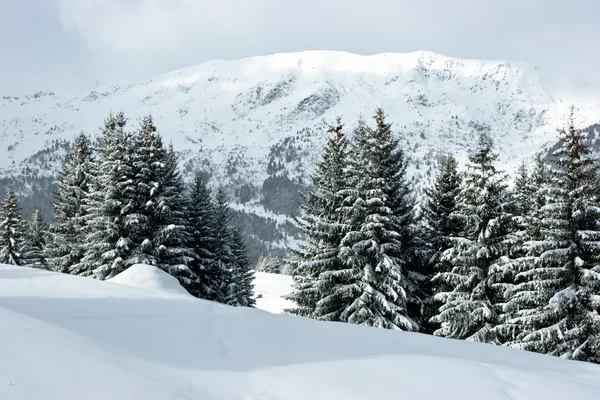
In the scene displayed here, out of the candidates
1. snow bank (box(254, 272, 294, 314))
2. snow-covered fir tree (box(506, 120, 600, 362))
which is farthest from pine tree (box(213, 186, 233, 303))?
snow bank (box(254, 272, 294, 314))

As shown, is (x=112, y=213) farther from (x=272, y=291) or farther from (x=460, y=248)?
(x=272, y=291)

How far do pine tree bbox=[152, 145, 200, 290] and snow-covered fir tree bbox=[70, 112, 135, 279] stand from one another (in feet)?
5.40

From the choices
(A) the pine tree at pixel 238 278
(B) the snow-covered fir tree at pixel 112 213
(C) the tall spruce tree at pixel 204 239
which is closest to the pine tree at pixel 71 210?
(B) the snow-covered fir tree at pixel 112 213

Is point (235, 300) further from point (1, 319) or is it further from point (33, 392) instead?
point (33, 392)

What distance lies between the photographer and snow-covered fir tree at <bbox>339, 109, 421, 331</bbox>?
61.9 feet

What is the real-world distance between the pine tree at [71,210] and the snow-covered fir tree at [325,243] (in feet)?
52.0

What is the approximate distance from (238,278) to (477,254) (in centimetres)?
1851

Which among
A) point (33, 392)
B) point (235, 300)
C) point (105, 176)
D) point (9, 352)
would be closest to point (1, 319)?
point (9, 352)

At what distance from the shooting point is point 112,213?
998 inches

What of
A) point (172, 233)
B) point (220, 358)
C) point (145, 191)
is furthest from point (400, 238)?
point (220, 358)

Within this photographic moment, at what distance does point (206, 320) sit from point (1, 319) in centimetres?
355

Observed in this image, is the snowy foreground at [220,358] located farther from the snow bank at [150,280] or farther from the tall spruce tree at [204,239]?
the tall spruce tree at [204,239]

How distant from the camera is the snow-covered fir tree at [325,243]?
803 inches

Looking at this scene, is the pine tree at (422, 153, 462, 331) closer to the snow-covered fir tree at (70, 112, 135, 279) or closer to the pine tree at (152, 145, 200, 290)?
the pine tree at (152, 145, 200, 290)
